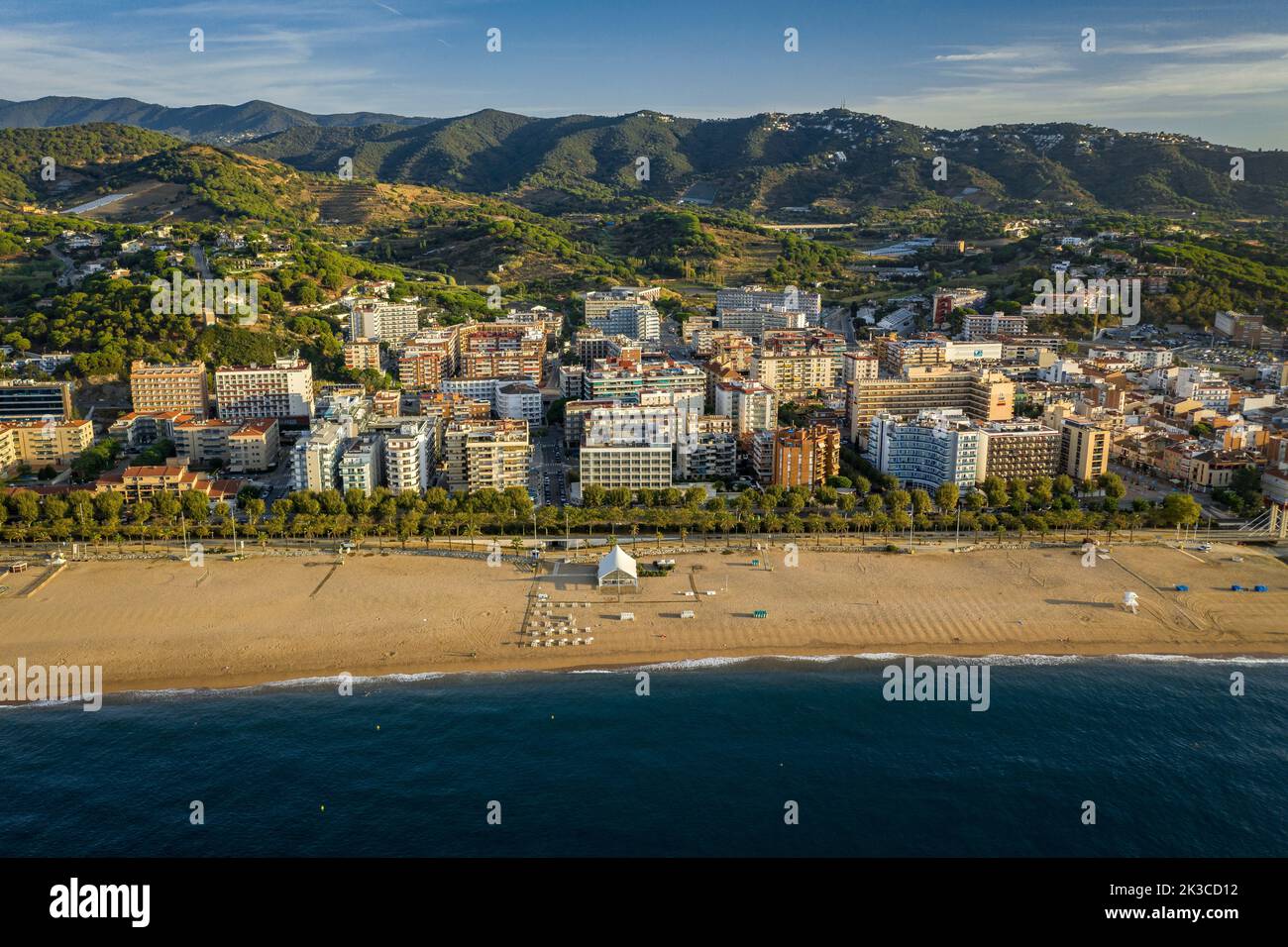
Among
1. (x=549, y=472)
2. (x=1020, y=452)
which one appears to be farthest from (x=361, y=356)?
(x=1020, y=452)

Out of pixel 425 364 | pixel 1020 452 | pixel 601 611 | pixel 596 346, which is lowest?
pixel 601 611

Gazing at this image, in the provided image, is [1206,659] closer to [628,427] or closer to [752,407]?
[628,427]

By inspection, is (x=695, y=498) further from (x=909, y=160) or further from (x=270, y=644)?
(x=909, y=160)

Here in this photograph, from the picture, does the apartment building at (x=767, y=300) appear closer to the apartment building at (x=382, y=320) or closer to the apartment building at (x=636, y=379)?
the apartment building at (x=382, y=320)

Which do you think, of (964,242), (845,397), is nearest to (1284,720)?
(845,397)
